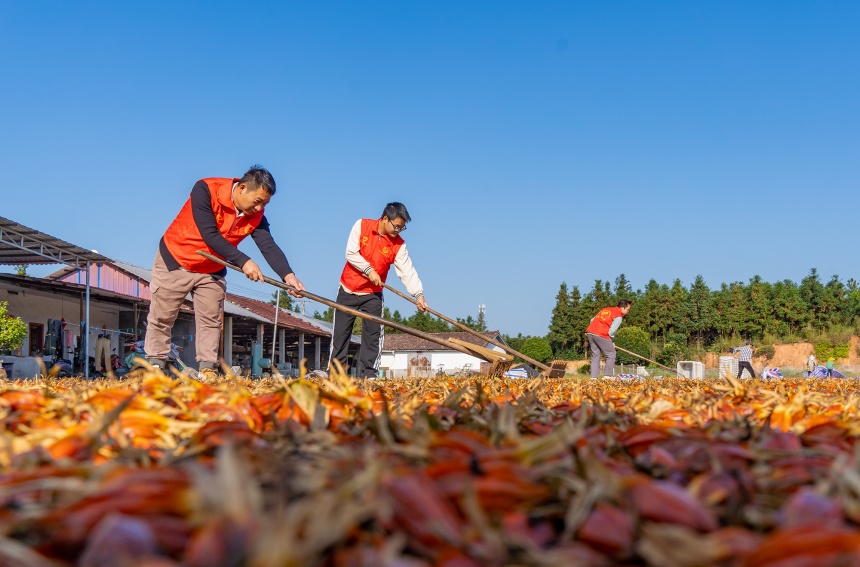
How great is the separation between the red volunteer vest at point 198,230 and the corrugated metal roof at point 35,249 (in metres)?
10.6

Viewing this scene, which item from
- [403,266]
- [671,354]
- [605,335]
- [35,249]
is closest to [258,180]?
[403,266]

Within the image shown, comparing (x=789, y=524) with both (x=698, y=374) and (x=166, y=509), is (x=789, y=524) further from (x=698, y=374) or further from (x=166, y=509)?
(x=698, y=374)

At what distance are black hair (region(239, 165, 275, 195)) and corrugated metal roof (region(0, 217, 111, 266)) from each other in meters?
11.0

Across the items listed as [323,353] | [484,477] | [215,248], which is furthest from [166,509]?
[323,353]

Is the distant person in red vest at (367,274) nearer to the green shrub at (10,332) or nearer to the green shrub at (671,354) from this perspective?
the green shrub at (10,332)

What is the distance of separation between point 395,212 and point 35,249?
12.2 m

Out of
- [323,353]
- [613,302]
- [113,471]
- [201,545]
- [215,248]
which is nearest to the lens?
[201,545]

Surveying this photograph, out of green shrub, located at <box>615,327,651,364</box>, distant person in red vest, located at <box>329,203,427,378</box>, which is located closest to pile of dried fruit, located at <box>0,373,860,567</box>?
distant person in red vest, located at <box>329,203,427,378</box>

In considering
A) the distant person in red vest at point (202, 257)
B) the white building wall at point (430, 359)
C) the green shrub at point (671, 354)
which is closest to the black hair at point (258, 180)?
the distant person in red vest at point (202, 257)

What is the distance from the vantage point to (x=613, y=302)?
61625mm

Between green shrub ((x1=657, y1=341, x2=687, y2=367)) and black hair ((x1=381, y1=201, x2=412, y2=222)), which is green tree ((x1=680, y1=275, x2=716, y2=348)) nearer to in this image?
green shrub ((x1=657, y1=341, x2=687, y2=367))

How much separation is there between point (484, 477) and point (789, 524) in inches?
11.1

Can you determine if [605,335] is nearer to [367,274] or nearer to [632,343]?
[367,274]

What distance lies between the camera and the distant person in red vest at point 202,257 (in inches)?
202
